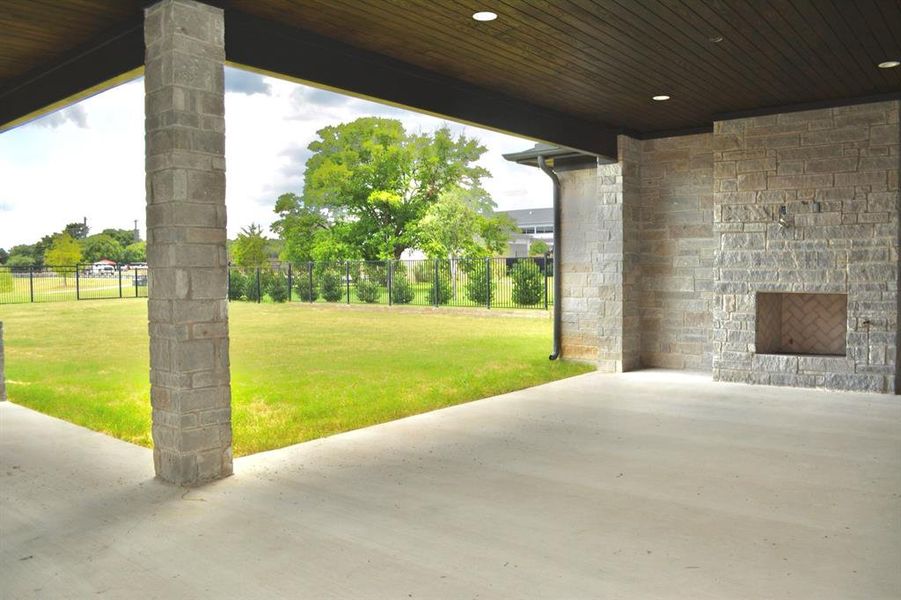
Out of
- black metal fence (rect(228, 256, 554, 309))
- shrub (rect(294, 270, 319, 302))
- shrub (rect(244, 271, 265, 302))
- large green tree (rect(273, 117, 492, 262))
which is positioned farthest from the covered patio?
large green tree (rect(273, 117, 492, 262))

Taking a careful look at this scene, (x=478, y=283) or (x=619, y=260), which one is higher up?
(x=619, y=260)

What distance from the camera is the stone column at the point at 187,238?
4.40 m

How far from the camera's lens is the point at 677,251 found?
31.0 ft

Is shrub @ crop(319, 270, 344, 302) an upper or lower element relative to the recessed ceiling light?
lower

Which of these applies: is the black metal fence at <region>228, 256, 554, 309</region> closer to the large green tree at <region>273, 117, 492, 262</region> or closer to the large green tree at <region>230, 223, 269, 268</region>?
the large green tree at <region>230, 223, 269, 268</region>

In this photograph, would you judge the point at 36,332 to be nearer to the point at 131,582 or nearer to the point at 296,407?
the point at 296,407

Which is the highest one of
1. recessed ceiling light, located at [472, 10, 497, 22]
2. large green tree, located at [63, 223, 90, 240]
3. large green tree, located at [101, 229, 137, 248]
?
large green tree, located at [63, 223, 90, 240]

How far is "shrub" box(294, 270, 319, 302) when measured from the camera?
26.0m

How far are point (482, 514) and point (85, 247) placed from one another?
142 ft

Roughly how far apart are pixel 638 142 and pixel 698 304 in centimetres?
233

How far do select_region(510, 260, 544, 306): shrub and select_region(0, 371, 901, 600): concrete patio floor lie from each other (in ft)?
47.2

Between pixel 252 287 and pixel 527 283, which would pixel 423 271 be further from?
pixel 252 287

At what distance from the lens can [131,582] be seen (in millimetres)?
3115

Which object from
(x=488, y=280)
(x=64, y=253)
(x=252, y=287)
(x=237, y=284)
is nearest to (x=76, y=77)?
(x=488, y=280)
